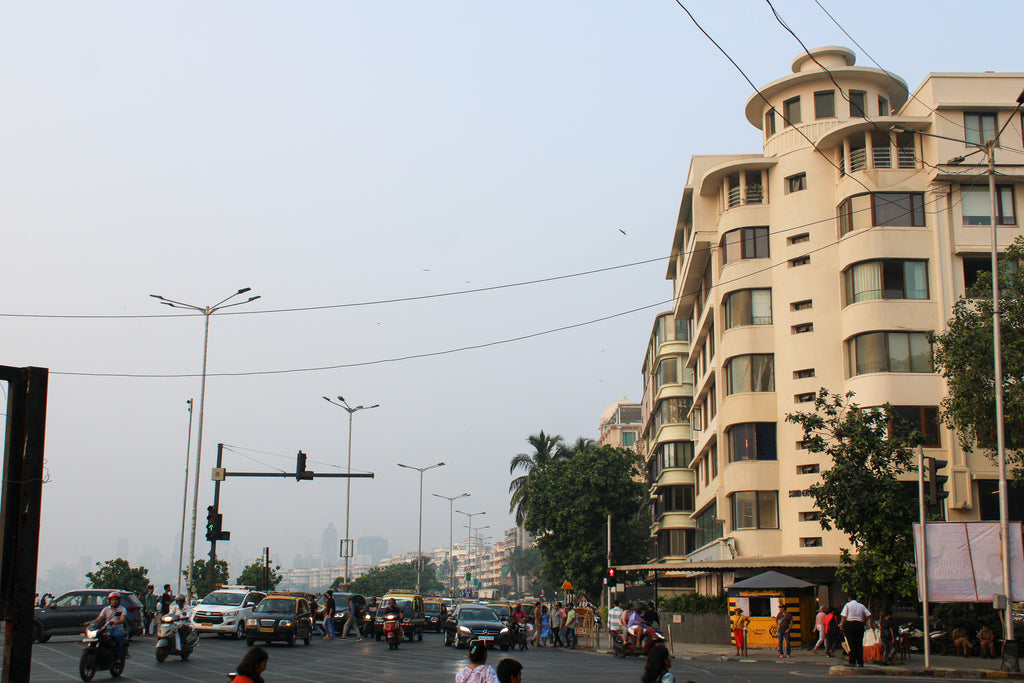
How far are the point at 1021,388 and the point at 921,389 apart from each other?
8603 millimetres

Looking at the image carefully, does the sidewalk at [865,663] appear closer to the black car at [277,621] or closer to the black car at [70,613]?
the black car at [277,621]

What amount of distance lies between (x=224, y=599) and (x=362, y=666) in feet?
40.9

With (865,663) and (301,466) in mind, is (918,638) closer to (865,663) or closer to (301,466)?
(865,663)

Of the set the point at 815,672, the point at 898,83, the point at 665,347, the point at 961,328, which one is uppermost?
the point at 898,83

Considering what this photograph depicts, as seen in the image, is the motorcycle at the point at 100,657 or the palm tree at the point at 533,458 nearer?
the motorcycle at the point at 100,657

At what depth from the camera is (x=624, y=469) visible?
202 feet

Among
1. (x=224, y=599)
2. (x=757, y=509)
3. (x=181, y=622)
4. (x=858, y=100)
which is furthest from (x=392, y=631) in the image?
(x=858, y=100)

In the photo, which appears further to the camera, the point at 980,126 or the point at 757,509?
the point at 757,509

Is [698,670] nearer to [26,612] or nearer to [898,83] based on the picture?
[26,612]

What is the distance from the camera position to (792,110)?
45.2 meters

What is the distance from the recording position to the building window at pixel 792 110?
4484cm

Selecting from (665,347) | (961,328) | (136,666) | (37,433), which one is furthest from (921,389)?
(37,433)

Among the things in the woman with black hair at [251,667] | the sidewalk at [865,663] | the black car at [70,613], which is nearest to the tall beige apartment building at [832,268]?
the sidewalk at [865,663]

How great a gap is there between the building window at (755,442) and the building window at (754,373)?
165cm
